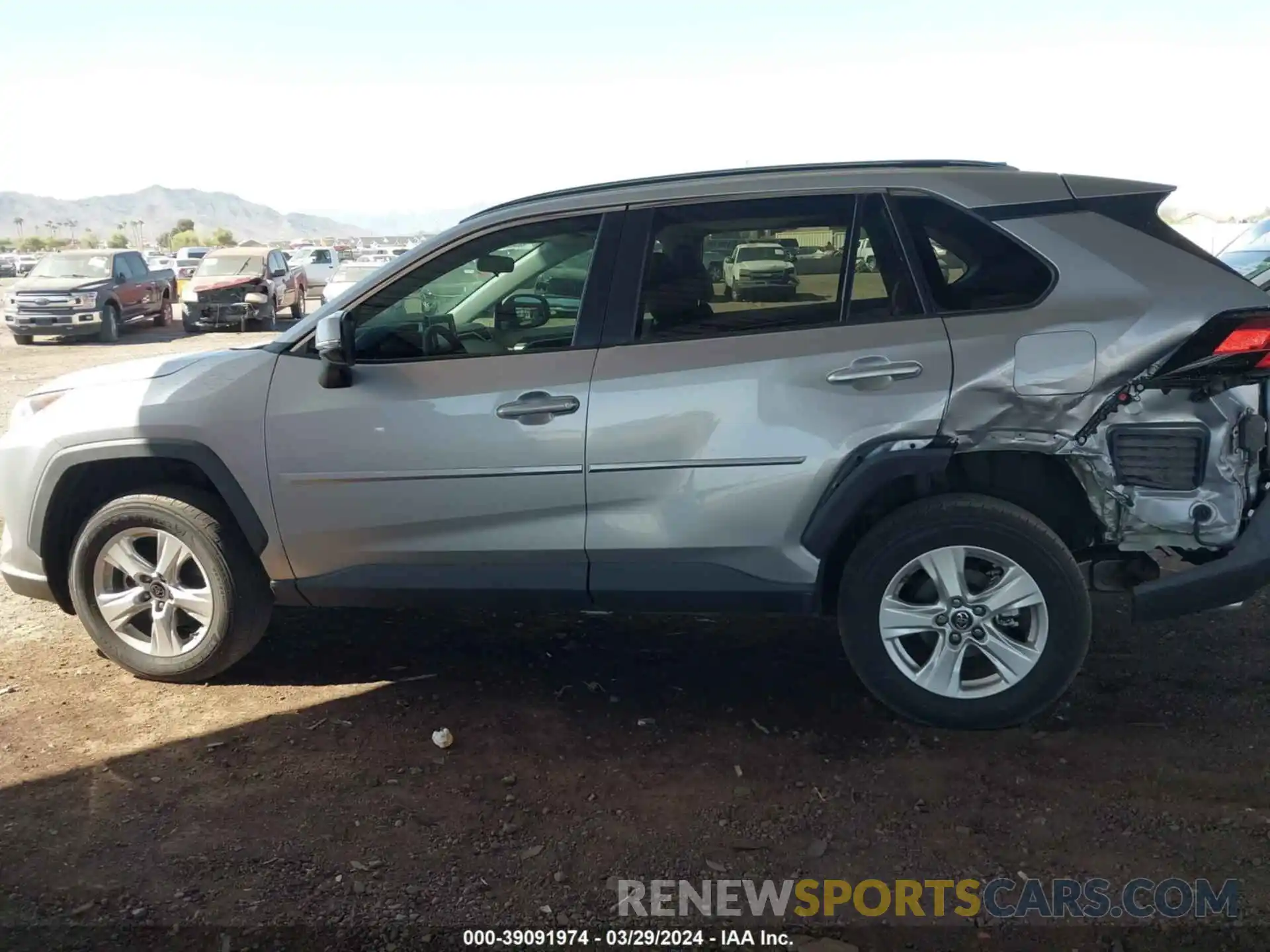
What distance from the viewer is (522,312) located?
396 cm

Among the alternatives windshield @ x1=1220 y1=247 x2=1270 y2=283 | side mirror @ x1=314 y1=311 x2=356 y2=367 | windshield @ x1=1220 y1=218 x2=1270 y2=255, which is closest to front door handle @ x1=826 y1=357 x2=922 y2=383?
side mirror @ x1=314 y1=311 x2=356 y2=367

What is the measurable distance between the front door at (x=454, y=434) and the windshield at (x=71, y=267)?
65.5 ft

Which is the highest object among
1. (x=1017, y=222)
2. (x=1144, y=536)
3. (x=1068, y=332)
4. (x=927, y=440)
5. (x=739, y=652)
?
(x=1017, y=222)

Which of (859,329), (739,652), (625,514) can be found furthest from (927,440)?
(739,652)

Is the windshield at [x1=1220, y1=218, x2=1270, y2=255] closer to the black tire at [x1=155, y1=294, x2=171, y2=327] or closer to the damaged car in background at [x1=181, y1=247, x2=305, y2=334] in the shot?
the damaged car in background at [x1=181, y1=247, x2=305, y2=334]

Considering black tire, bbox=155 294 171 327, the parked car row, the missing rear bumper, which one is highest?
the missing rear bumper

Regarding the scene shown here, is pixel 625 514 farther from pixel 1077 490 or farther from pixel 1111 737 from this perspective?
pixel 1111 737

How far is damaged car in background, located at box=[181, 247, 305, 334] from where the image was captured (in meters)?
22.2

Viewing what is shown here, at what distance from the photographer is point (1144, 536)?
363cm

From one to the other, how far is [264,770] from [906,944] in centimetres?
219

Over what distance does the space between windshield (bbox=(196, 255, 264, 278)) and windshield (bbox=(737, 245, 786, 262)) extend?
21.3 m

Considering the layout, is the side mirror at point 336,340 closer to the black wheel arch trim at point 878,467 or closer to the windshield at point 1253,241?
the black wheel arch trim at point 878,467

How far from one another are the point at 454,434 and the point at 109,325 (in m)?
20.0

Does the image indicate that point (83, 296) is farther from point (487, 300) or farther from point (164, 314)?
point (487, 300)
